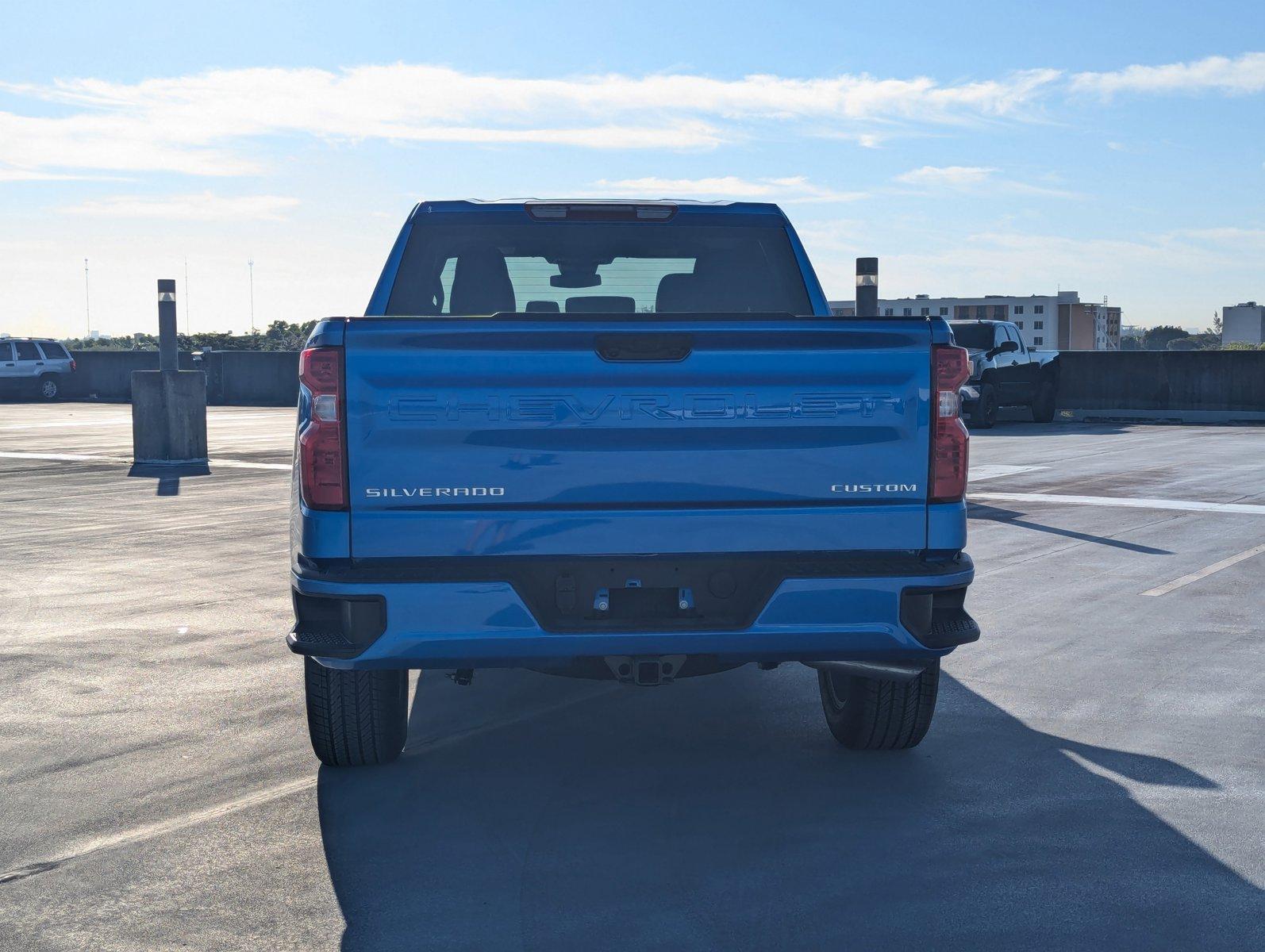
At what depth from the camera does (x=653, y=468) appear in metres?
4.46

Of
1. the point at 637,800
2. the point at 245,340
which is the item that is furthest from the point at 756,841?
the point at 245,340

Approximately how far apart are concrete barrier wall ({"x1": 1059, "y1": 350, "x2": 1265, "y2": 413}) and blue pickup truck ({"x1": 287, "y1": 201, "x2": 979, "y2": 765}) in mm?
28454

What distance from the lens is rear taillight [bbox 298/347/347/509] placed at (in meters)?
4.34

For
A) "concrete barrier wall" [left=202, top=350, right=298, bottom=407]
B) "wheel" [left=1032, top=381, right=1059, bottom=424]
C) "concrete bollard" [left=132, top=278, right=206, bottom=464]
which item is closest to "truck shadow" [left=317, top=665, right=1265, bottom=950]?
"concrete bollard" [left=132, top=278, right=206, bottom=464]

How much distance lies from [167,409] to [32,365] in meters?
25.0

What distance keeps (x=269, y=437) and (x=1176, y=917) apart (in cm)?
2296

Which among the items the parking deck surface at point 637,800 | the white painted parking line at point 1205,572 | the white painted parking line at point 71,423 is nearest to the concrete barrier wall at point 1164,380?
the white painted parking line at point 71,423

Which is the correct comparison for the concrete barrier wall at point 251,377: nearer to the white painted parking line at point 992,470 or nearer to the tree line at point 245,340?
the tree line at point 245,340

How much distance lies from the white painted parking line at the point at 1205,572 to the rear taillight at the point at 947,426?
517 cm

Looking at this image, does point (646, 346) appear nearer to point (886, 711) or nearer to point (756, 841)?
point (756, 841)

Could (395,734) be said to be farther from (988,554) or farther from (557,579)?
(988,554)

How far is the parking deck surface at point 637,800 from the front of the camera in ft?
12.9

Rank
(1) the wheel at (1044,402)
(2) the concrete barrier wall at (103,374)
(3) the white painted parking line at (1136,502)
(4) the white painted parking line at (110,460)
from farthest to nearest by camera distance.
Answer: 1. (2) the concrete barrier wall at (103,374)
2. (1) the wheel at (1044,402)
3. (4) the white painted parking line at (110,460)
4. (3) the white painted parking line at (1136,502)

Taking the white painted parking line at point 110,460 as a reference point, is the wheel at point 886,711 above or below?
above
